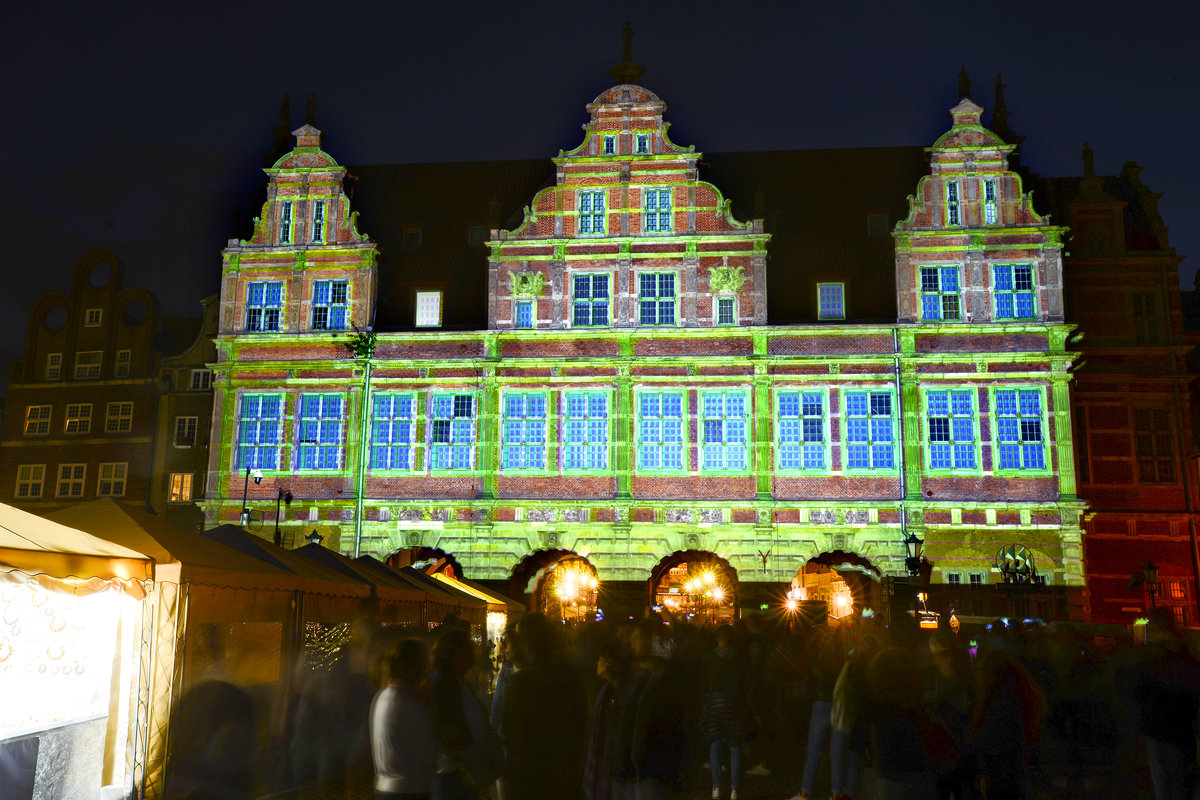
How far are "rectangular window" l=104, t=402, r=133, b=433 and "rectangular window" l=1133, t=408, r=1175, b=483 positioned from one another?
33.2 meters

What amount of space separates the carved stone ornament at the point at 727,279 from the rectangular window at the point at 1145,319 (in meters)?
12.3

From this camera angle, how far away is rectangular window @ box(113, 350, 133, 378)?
39750 millimetres

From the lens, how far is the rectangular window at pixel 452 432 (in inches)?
1222

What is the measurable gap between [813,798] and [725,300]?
21.1 meters

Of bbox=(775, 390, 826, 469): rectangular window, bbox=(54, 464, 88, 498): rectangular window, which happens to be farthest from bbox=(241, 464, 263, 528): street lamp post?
bbox=(775, 390, 826, 469): rectangular window

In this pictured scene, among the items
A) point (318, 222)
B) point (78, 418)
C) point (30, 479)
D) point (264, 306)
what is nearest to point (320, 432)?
point (264, 306)

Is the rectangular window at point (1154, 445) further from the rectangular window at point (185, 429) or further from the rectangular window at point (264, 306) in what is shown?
the rectangular window at point (185, 429)

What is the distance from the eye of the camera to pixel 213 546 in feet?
36.8

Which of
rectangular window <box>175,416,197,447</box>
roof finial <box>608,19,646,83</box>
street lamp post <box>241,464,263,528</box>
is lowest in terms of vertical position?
street lamp post <box>241,464,263,528</box>

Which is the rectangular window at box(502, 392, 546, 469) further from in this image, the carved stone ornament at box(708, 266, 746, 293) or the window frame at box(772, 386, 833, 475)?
the window frame at box(772, 386, 833, 475)

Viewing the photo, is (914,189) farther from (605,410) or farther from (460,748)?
(460,748)

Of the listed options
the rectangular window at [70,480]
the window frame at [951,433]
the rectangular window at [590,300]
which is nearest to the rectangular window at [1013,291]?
the window frame at [951,433]

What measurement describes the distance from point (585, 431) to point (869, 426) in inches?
306

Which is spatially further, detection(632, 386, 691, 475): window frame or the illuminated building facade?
detection(632, 386, 691, 475): window frame
